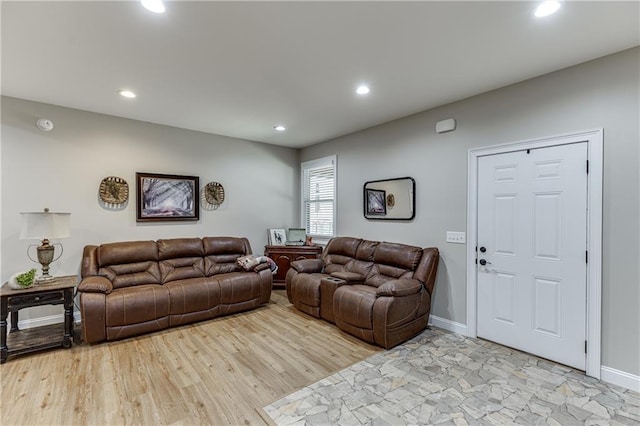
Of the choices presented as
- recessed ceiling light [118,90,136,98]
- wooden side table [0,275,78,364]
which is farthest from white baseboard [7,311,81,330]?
recessed ceiling light [118,90,136,98]

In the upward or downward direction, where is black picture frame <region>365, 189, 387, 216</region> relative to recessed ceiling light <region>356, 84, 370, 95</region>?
downward

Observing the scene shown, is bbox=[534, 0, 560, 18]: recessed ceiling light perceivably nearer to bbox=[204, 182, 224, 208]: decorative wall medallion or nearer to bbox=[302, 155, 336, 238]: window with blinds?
bbox=[302, 155, 336, 238]: window with blinds

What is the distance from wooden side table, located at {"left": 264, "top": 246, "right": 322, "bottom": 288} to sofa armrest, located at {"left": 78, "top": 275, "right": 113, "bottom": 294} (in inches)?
97.2

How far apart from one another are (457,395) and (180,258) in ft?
12.2

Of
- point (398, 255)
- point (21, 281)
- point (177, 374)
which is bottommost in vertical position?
point (177, 374)

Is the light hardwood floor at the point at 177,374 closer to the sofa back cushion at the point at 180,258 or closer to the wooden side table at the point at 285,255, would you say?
the sofa back cushion at the point at 180,258

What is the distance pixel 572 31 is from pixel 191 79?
321 cm

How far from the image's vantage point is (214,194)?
493 centimetres

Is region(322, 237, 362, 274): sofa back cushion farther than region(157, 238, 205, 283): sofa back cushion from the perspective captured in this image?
Yes

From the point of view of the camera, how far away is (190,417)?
2035 millimetres

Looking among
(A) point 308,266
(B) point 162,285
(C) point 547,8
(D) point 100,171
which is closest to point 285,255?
(A) point 308,266

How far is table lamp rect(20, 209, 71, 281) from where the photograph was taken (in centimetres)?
302

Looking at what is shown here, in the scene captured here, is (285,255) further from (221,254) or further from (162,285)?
(162,285)

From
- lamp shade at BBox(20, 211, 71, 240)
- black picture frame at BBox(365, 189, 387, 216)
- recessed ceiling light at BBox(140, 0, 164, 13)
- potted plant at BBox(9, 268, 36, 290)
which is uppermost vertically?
recessed ceiling light at BBox(140, 0, 164, 13)
